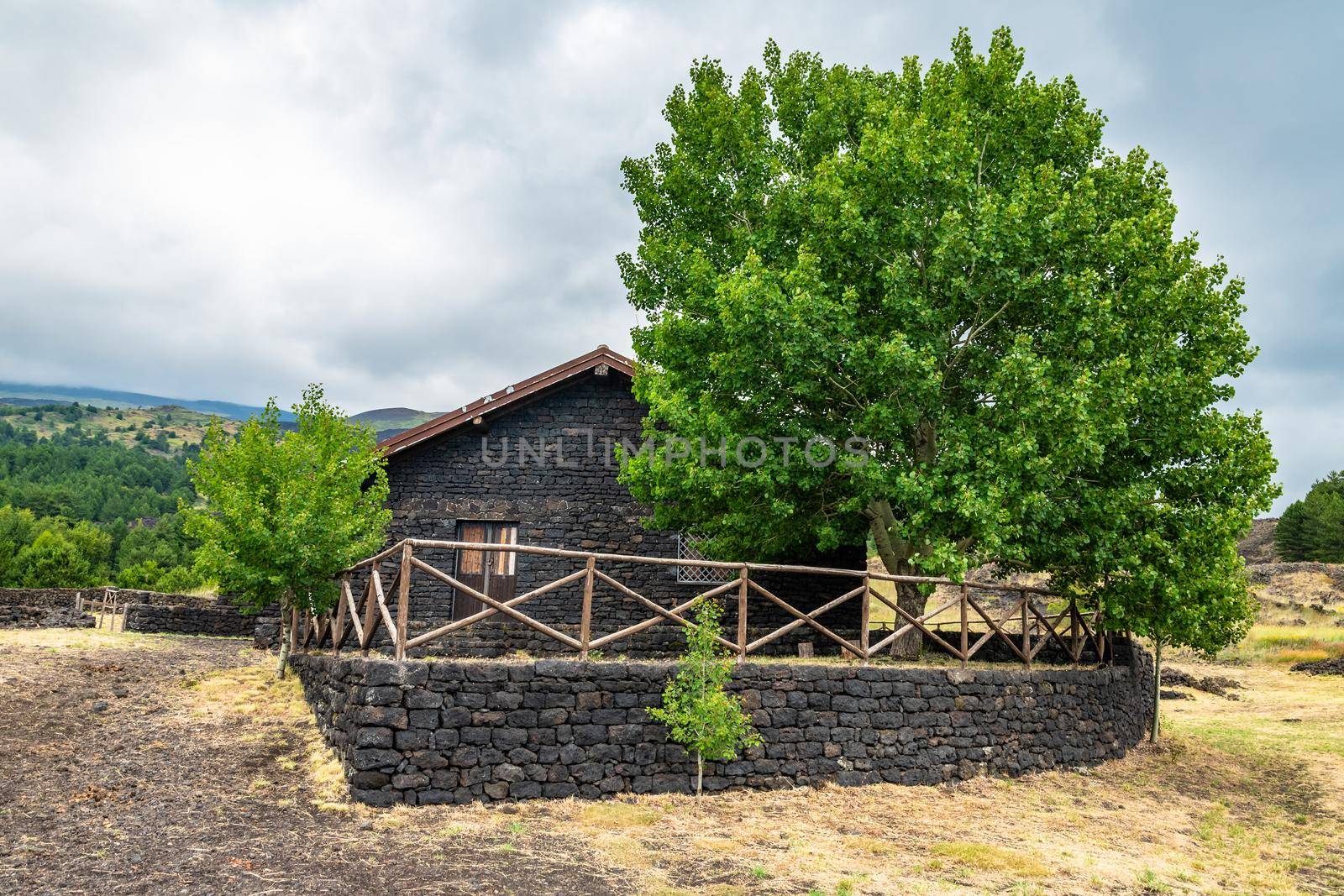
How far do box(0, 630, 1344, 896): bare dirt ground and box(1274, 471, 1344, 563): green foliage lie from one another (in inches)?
1833

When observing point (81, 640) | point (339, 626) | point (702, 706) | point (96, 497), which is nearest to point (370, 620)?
point (339, 626)

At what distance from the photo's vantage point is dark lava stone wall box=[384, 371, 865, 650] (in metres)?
15.4

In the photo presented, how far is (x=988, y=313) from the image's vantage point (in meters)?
12.2

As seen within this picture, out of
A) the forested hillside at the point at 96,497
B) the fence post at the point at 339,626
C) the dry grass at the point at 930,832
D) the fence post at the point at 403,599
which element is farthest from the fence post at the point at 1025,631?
the forested hillside at the point at 96,497

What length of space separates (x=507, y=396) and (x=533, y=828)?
951cm

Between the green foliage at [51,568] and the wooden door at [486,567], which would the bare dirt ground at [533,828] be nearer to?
the wooden door at [486,567]

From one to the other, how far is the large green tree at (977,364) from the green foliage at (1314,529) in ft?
152

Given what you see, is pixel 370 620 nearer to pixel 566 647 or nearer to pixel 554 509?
pixel 566 647

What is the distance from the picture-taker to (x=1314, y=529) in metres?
50.6

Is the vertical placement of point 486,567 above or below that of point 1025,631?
above

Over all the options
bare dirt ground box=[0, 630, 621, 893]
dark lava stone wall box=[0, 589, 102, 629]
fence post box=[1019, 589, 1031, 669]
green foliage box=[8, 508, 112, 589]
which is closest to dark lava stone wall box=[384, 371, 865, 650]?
fence post box=[1019, 589, 1031, 669]

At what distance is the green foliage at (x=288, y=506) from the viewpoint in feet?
39.9
